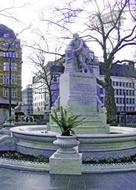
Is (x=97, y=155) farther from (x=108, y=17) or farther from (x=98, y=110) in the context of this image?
(x=108, y=17)

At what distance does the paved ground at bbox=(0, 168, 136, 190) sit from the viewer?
24.4ft

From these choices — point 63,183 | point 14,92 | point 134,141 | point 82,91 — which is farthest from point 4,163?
point 14,92

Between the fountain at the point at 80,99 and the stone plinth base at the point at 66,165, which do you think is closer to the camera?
the stone plinth base at the point at 66,165

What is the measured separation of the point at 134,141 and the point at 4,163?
497 centimetres

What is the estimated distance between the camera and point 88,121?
14.4 meters

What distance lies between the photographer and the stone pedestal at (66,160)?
8.75 meters

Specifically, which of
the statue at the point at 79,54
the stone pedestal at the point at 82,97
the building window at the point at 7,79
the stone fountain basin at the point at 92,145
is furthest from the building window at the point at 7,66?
the stone fountain basin at the point at 92,145

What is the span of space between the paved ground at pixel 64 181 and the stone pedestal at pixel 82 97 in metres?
5.62

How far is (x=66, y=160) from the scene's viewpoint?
878 cm

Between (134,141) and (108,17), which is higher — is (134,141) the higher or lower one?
the lower one

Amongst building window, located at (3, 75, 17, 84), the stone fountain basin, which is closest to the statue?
the stone fountain basin

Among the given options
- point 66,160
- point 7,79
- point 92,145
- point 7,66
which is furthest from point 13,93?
point 66,160

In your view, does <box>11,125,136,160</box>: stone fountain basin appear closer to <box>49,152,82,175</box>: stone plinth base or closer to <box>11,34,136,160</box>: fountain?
<box>11,34,136,160</box>: fountain

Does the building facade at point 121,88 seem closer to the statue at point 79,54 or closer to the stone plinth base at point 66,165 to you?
the statue at point 79,54
